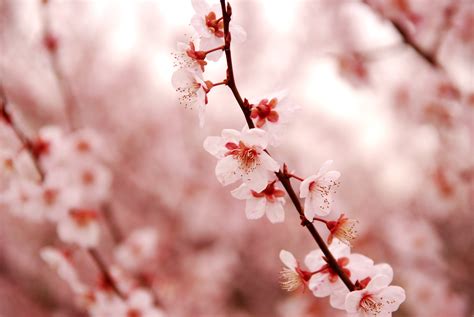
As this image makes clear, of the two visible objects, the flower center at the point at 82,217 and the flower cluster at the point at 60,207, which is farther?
the flower center at the point at 82,217

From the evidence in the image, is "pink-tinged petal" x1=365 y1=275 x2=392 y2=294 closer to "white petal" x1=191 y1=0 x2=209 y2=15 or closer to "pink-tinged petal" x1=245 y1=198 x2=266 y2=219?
"pink-tinged petal" x1=245 y1=198 x2=266 y2=219

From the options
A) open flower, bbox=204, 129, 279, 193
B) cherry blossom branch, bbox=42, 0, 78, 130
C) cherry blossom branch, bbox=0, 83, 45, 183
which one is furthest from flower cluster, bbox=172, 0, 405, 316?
cherry blossom branch, bbox=42, 0, 78, 130

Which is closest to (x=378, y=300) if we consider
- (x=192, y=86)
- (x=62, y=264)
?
(x=192, y=86)

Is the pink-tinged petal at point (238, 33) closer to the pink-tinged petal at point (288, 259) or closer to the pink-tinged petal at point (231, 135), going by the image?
the pink-tinged petal at point (231, 135)

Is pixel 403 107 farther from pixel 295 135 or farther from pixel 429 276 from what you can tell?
pixel 295 135

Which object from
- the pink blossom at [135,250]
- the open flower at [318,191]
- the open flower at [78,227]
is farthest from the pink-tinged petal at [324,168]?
the pink blossom at [135,250]
